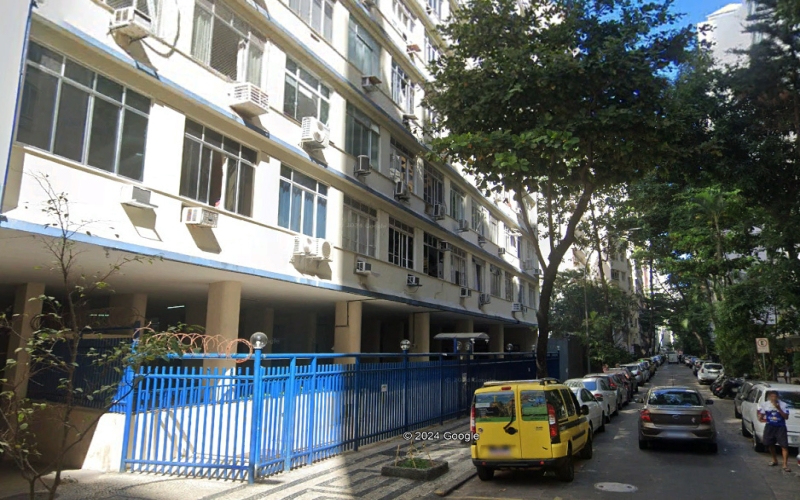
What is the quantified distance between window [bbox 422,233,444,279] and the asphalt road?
10.5 meters

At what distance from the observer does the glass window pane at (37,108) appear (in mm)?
8781

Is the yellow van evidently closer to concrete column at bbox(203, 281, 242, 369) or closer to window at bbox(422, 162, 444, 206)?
concrete column at bbox(203, 281, 242, 369)

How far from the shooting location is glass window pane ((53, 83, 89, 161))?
9367 mm

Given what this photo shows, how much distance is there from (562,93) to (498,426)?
32.4 ft

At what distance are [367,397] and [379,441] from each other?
136cm

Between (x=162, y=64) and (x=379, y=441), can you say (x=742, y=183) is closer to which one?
(x=379, y=441)

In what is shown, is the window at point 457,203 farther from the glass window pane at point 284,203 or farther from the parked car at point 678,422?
the parked car at point 678,422

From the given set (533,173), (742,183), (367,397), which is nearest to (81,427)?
(367,397)

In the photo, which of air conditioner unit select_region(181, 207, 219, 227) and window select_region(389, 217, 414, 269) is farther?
window select_region(389, 217, 414, 269)

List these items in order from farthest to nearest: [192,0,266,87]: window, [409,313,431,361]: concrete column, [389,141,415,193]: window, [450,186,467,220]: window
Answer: [450,186,467,220]: window, [409,313,431,361]: concrete column, [389,141,415,193]: window, [192,0,266,87]: window

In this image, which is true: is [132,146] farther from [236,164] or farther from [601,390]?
[601,390]

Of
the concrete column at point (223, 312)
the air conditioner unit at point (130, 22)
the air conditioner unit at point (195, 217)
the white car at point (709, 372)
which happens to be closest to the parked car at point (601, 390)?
the concrete column at point (223, 312)

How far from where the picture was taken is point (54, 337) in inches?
203

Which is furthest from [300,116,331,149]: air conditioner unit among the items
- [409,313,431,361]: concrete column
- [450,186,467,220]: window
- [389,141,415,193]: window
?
[450,186,467,220]: window
